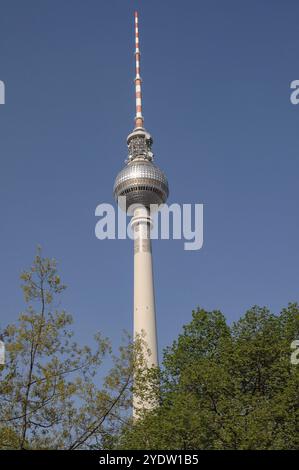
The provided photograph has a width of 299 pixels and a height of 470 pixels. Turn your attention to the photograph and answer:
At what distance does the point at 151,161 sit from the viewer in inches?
3563

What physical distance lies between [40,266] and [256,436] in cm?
1498

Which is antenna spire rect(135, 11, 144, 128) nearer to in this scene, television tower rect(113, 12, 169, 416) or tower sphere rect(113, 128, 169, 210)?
television tower rect(113, 12, 169, 416)

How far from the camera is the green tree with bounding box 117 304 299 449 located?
1176 inches

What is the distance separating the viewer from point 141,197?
87.1 meters

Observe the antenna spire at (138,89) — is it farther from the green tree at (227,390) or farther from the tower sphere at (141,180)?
the green tree at (227,390)

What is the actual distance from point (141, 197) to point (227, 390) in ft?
184

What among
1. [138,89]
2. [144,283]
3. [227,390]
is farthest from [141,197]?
[227,390]

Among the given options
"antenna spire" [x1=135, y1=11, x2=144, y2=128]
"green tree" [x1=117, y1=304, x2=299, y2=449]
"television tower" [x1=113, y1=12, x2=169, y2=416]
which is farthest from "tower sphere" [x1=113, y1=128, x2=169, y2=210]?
"green tree" [x1=117, y1=304, x2=299, y2=449]

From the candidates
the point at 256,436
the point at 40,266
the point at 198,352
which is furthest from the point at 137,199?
the point at 40,266

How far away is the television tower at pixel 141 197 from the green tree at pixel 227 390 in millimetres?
37261

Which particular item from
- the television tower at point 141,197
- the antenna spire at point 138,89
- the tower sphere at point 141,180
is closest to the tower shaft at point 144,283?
the television tower at point 141,197

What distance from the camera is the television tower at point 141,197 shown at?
3103 inches

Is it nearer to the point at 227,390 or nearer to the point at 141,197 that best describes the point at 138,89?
the point at 141,197
